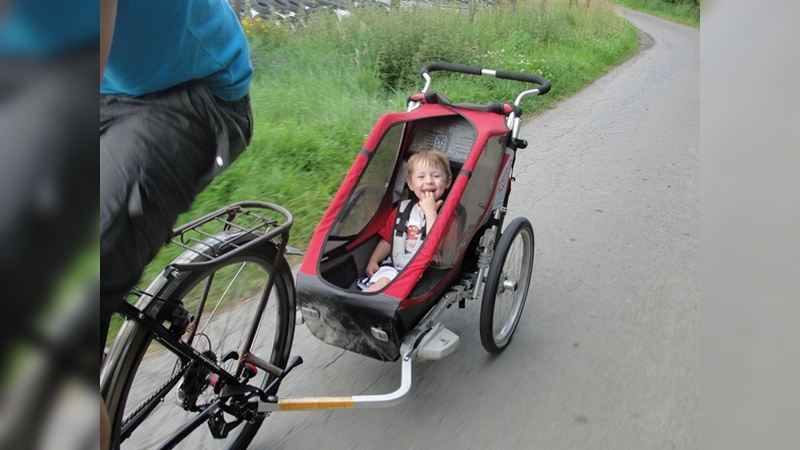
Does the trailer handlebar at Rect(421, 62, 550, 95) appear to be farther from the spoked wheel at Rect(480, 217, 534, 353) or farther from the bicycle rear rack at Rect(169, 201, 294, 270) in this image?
the bicycle rear rack at Rect(169, 201, 294, 270)

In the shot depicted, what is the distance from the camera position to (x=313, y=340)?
312 centimetres

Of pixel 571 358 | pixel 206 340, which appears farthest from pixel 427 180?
pixel 206 340

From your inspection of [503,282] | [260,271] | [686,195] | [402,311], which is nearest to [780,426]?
[402,311]

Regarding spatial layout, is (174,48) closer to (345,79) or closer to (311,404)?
(311,404)

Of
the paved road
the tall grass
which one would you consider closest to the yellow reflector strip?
the paved road

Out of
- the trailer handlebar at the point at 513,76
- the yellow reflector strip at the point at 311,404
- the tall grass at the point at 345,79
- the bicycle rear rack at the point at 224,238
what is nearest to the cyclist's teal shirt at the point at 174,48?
the bicycle rear rack at the point at 224,238

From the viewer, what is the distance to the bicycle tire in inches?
68.2

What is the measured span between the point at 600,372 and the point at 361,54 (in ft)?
16.7

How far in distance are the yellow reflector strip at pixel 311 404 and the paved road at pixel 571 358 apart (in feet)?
0.97

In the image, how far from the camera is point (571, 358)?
10.4 feet

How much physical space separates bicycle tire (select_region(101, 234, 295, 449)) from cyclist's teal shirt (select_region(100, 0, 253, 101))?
0.62 metres

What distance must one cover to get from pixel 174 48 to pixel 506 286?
205 centimetres

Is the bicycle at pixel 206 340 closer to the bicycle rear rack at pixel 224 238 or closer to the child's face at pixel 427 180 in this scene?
the bicycle rear rack at pixel 224 238

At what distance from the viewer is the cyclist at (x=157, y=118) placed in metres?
1.25
